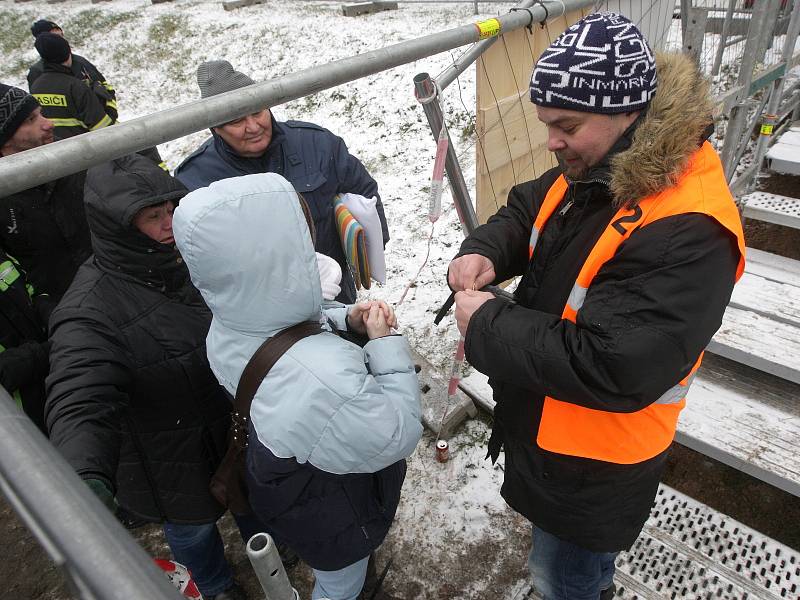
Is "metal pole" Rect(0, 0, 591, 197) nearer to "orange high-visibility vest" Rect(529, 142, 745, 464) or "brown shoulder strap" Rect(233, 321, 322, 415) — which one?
Answer: "brown shoulder strap" Rect(233, 321, 322, 415)

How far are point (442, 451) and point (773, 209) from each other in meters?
2.84

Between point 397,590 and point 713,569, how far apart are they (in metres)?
1.43

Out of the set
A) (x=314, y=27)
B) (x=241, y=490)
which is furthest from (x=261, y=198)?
(x=314, y=27)

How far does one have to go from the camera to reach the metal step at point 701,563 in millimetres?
2105

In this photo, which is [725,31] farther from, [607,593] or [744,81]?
[607,593]

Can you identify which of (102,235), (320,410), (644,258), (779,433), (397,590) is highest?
(102,235)

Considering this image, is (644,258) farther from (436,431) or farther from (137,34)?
(137,34)

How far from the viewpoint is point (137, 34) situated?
→ 12.6 m

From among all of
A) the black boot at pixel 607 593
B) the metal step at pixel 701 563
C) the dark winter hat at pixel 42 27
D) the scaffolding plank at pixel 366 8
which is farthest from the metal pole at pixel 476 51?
the scaffolding plank at pixel 366 8

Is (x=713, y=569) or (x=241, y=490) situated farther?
(x=713, y=569)

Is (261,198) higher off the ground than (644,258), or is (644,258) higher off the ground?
(261,198)

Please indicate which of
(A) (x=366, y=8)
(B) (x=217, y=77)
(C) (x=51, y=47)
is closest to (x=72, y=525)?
(B) (x=217, y=77)

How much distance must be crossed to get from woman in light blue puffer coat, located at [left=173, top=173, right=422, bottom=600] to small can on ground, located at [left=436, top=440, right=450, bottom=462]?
128 centimetres

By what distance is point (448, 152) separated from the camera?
219 cm
